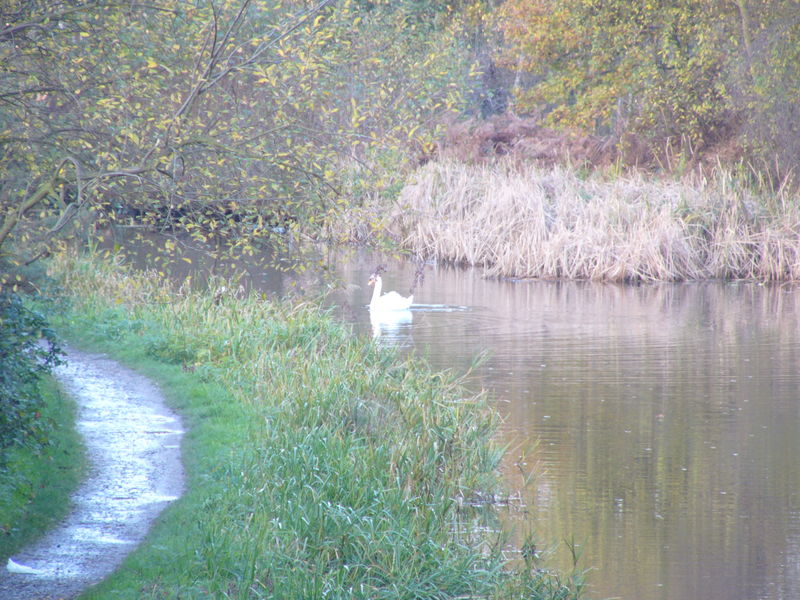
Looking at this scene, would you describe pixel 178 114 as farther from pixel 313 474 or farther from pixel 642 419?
pixel 642 419

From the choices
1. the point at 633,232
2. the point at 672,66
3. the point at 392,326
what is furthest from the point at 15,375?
the point at 672,66

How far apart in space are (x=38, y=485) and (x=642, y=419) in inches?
291

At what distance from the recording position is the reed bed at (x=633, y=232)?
27328 millimetres

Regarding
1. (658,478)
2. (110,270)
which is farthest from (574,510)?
(110,270)

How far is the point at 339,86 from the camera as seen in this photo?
1047 cm

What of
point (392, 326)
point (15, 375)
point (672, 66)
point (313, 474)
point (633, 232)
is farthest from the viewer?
point (672, 66)

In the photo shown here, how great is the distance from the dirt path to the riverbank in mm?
14531

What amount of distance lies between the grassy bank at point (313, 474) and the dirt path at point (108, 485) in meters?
0.20

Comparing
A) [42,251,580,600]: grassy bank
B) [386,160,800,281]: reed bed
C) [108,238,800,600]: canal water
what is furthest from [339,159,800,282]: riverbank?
[42,251,580,600]: grassy bank

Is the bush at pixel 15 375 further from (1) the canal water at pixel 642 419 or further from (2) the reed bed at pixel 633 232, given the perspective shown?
(2) the reed bed at pixel 633 232

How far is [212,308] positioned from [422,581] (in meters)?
9.52

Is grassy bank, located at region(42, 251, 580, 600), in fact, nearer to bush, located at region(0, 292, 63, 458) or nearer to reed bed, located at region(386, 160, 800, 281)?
bush, located at region(0, 292, 63, 458)

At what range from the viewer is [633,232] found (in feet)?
89.1

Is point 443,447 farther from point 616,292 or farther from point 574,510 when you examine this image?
point 616,292
